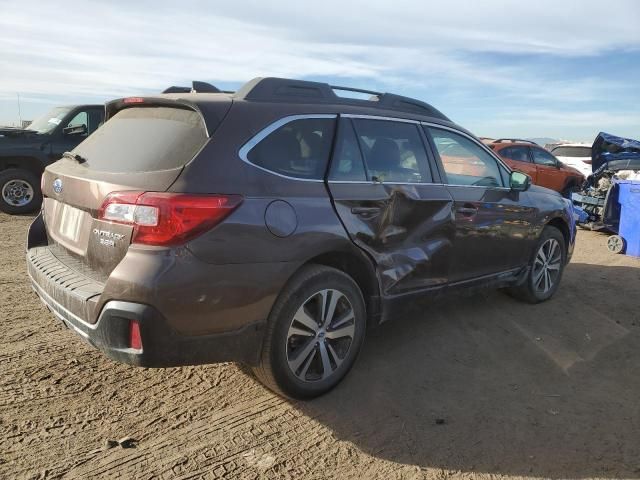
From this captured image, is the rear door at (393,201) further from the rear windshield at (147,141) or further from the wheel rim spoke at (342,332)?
the rear windshield at (147,141)

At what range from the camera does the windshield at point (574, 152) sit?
1642 cm

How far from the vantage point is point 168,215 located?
2.47 metres

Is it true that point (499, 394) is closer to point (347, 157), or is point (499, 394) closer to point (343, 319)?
point (343, 319)

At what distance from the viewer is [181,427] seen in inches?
113

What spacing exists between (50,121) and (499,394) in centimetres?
906

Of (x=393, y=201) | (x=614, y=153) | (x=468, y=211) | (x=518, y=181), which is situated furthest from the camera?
(x=614, y=153)

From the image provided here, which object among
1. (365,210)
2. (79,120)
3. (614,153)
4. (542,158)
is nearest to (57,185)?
(365,210)

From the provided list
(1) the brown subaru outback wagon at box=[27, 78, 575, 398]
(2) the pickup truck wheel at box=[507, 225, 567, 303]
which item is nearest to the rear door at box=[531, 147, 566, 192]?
(2) the pickup truck wheel at box=[507, 225, 567, 303]

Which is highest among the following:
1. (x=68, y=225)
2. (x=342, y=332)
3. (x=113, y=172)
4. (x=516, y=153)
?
(x=516, y=153)

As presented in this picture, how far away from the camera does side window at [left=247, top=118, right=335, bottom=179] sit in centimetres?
289

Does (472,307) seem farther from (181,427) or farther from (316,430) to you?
(181,427)

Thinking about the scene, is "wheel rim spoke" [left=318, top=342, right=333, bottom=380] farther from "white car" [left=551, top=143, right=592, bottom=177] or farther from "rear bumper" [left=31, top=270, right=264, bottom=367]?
"white car" [left=551, top=143, right=592, bottom=177]

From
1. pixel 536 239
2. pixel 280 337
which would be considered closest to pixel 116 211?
pixel 280 337

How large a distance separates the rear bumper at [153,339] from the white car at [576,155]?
15.6 metres
